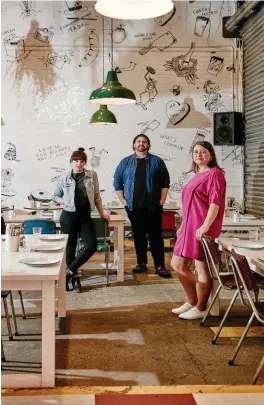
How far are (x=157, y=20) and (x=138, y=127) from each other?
1.97 metres

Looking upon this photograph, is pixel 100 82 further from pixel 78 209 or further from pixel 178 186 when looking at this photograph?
pixel 78 209

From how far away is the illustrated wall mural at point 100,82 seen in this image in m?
9.86

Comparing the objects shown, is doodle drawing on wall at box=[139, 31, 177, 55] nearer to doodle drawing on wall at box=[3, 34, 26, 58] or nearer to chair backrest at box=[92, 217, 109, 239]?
doodle drawing on wall at box=[3, 34, 26, 58]

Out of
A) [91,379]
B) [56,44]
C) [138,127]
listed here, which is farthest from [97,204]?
[56,44]

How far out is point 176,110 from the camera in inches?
395

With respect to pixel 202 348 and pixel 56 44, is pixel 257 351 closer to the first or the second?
pixel 202 348

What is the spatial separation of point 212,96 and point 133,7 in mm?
6755

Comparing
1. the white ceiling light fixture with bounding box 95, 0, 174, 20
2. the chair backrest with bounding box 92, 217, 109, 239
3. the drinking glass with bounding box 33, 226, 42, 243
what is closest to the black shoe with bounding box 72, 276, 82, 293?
the chair backrest with bounding box 92, 217, 109, 239

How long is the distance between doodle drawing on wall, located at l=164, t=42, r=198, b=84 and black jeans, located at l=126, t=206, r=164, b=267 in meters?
3.80

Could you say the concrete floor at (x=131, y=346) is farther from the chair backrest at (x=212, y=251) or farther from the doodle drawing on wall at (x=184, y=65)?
the doodle drawing on wall at (x=184, y=65)

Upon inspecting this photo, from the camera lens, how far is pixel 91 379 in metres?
3.53

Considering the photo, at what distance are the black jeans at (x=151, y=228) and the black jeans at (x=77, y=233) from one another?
3.40ft

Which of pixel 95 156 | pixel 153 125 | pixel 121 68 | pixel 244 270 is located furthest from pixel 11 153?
pixel 244 270

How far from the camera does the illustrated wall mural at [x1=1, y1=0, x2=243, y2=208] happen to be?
986 centimetres
